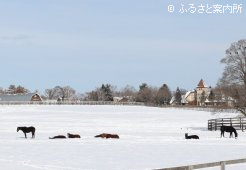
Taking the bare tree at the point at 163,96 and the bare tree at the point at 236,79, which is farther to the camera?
the bare tree at the point at 163,96

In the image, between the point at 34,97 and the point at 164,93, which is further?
the point at 164,93

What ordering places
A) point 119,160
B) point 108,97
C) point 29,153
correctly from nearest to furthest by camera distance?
point 119,160
point 29,153
point 108,97

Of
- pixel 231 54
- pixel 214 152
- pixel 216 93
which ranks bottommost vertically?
pixel 214 152

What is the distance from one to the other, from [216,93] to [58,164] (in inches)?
1398

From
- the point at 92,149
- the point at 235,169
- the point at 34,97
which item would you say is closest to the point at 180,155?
the point at 92,149

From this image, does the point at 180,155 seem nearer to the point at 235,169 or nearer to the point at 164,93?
the point at 235,169

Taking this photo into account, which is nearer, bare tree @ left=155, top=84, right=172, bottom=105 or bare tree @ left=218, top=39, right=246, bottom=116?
bare tree @ left=218, top=39, right=246, bottom=116

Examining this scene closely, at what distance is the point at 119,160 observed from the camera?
58.3 ft

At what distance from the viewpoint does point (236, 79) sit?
160 ft

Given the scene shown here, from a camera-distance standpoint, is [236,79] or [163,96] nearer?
[236,79]

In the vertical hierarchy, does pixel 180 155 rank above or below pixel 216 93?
below

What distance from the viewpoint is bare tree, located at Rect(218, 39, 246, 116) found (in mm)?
48231

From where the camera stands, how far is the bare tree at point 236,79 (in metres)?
48.2

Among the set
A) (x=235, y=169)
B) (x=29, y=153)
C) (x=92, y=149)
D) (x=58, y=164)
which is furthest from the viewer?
(x=92, y=149)
